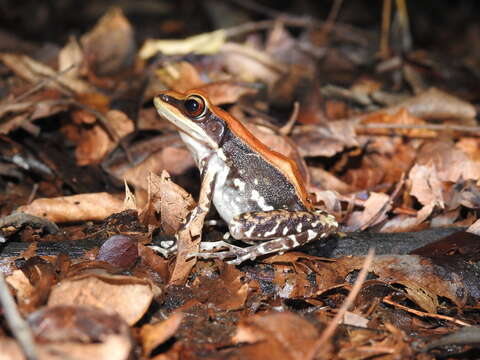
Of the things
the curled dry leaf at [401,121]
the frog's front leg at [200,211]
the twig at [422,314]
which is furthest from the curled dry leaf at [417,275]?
the curled dry leaf at [401,121]

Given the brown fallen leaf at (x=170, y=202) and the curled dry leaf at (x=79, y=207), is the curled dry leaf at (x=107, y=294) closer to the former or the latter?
the brown fallen leaf at (x=170, y=202)

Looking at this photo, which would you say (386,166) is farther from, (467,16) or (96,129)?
(467,16)

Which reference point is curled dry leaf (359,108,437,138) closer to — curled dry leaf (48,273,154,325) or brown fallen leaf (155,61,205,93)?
brown fallen leaf (155,61,205,93)

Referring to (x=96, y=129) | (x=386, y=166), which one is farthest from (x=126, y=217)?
(x=386, y=166)

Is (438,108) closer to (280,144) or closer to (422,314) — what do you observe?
(280,144)

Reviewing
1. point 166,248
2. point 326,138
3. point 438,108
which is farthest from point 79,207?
point 438,108

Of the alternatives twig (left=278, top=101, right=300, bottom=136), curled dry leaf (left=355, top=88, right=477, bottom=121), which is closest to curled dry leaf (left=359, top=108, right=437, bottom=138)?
curled dry leaf (left=355, top=88, right=477, bottom=121)
